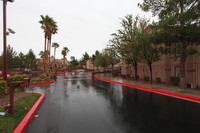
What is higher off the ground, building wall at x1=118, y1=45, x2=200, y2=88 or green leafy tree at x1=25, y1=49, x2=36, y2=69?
green leafy tree at x1=25, y1=49, x2=36, y2=69

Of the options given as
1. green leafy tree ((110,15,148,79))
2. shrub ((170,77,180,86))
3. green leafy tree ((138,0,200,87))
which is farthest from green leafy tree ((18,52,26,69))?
shrub ((170,77,180,86))

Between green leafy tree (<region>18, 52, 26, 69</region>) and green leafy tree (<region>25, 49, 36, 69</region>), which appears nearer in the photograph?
green leafy tree (<region>18, 52, 26, 69</region>)

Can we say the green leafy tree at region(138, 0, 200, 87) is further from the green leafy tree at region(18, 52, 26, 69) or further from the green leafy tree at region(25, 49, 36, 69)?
the green leafy tree at region(18, 52, 26, 69)

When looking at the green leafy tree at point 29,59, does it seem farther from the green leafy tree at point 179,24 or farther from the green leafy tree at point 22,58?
the green leafy tree at point 179,24

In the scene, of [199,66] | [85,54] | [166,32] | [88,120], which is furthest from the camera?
[85,54]

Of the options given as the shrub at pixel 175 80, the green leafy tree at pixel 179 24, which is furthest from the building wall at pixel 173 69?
the green leafy tree at pixel 179 24

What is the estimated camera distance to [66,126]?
443 cm

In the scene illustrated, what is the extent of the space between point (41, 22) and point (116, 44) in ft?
55.9

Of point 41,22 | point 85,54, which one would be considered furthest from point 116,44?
point 85,54

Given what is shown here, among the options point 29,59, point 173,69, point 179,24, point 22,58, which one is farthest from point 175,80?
point 22,58

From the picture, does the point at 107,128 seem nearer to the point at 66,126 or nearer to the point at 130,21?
the point at 66,126

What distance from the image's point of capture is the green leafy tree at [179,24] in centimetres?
945

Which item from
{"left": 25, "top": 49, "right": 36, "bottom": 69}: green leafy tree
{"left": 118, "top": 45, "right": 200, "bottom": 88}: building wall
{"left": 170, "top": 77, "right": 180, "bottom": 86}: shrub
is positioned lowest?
{"left": 170, "top": 77, "right": 180, "bottom": 86}: shrub

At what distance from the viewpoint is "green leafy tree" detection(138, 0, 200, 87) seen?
31.0 feet
